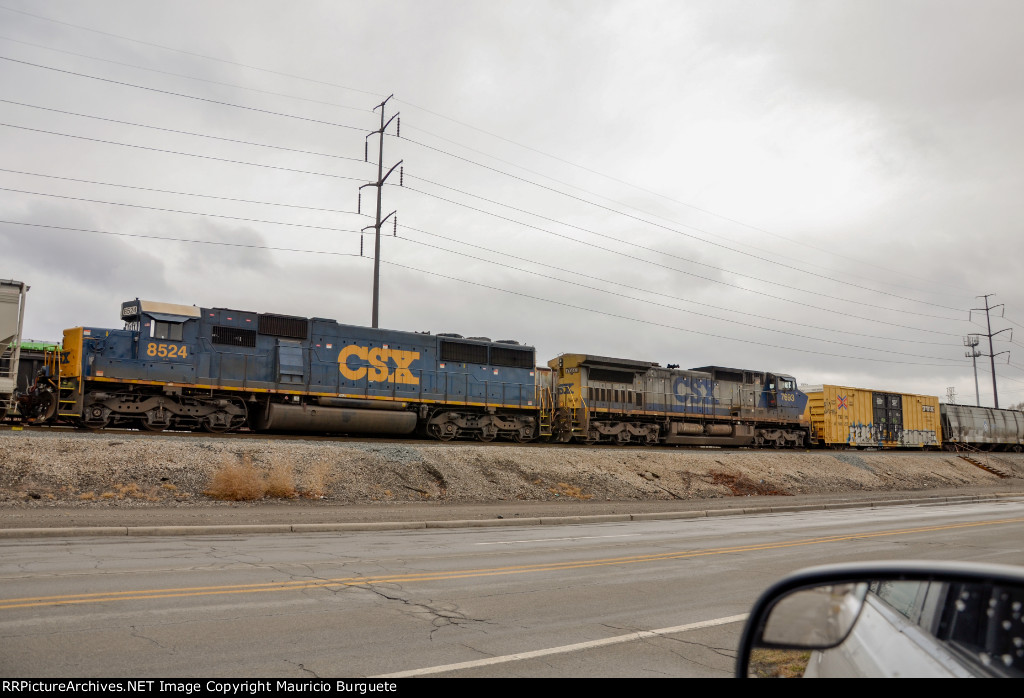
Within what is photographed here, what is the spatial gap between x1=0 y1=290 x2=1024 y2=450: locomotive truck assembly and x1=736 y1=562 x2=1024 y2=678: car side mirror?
22360 mm

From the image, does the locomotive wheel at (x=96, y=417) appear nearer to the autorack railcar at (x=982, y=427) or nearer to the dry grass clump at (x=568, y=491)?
the dry grass clump at (x=568, y=491)

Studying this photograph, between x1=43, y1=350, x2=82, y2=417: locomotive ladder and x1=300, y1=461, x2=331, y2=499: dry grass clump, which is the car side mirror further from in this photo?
x1=43, y1=350, x2=82, y2=417: locomotive ladder

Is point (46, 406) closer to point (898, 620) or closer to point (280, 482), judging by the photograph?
point (280, 482)

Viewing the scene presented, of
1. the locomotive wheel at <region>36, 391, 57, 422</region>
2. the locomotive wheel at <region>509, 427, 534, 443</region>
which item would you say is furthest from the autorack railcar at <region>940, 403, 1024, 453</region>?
the locomotive wheel at <region>36, 391, 57, 422</region>

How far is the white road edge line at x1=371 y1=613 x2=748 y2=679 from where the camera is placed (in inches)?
207

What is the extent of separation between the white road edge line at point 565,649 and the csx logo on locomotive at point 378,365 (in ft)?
63.9

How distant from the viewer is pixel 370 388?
25.4 m

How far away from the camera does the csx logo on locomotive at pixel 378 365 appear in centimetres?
2512

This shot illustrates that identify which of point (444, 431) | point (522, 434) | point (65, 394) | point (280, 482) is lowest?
point (280, 482)

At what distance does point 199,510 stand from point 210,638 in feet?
34.3

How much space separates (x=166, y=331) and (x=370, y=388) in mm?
6971

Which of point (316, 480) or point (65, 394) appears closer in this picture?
point (316, 480)

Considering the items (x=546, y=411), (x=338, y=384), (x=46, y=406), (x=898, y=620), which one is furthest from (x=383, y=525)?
(x=546, y=411)
